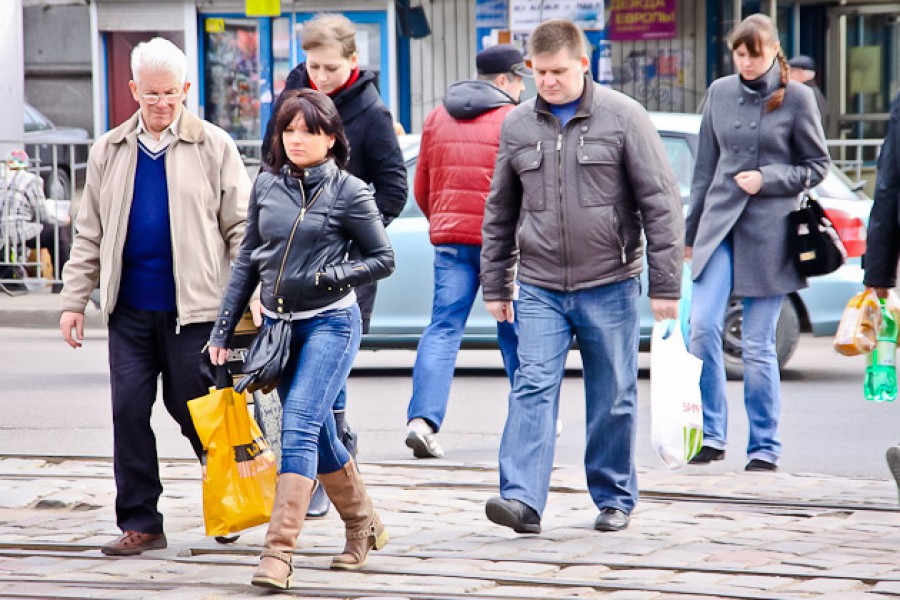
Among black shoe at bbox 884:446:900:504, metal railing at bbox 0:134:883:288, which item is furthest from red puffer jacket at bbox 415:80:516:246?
metal railing at bbox 0:134:883:288

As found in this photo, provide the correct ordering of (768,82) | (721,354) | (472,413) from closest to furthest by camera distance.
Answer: (768,82) → (721,354) → (472,413)

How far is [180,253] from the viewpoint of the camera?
19.0ft

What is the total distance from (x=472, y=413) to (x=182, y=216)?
4016 mm

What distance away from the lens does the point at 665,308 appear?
241 inches

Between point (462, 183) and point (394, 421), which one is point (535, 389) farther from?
point (394, 421)

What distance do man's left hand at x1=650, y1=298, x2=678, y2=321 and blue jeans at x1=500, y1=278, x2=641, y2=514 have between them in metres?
0.09

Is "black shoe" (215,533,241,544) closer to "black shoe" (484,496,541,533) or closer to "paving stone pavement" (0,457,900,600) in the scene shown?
"paving stone pavement" (0,457,900,600)

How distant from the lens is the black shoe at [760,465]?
7.45m

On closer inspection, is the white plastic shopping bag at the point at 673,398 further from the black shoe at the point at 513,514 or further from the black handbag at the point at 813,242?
the black handbag at the point at 813,242

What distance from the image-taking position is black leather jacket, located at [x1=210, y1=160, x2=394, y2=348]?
536cm

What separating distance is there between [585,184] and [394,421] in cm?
349

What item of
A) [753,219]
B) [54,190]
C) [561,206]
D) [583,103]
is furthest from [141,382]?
[54,190]

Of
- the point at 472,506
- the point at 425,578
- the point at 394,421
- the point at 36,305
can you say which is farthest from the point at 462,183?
the point at 36,305

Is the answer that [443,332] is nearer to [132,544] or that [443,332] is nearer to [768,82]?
[768,82]
